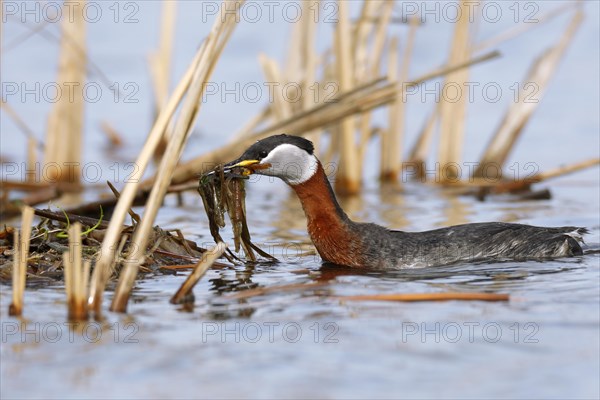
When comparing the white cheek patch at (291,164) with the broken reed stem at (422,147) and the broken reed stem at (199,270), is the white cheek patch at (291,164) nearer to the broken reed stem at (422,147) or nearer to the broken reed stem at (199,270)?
the broken reed stem at (199,270)

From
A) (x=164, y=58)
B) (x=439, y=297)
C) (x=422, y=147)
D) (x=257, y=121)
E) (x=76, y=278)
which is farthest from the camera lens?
(x=422, y=147)

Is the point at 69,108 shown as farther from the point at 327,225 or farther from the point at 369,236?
the point at 369,236

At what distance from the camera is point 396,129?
474 inches

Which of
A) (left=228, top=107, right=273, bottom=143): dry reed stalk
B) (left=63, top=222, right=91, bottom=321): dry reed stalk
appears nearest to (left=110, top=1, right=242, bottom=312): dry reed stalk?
(left=63, top=222, right=91, bottom=321): dry reed stalk

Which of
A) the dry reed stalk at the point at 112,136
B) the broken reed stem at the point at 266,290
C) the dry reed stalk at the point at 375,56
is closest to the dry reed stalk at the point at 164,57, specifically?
the dry reed stalk at the point at 112,136

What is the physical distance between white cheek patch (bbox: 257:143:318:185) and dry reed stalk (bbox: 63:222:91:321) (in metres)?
2.22

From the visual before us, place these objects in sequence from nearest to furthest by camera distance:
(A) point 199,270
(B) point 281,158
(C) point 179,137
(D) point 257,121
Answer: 1. (C) point 179,137
2. (A) point 199,270
3. (B) point 281,158
4. (D) point 257,121

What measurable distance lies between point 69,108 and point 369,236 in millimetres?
4860

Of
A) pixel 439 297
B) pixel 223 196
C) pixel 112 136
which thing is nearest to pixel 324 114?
pixel 223 196

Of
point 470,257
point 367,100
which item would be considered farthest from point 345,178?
point 470,257

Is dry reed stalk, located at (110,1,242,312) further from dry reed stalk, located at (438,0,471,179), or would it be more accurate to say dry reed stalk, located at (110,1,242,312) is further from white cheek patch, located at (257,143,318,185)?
dry reed stalk, located at (438,0,471,179)

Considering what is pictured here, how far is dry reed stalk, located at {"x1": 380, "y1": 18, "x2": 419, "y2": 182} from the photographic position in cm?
1184

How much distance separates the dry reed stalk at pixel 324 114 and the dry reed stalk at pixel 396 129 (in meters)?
1.57

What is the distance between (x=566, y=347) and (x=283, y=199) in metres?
6.94
